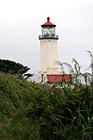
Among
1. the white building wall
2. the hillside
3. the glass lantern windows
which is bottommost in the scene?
the hillside

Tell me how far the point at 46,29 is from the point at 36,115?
144 feet

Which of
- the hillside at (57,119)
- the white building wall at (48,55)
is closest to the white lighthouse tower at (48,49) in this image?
the white building wall at (48,55)

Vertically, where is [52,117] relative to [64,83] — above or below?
below

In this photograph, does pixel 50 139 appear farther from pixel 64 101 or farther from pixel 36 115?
pixel 36 115

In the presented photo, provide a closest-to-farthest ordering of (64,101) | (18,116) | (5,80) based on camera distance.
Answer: (64,101) < (18,116) < (5,80)

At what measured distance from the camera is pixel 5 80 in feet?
40.4

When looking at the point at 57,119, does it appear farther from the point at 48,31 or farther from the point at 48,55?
the point at 48,31

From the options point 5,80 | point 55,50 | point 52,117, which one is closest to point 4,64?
point 55,50

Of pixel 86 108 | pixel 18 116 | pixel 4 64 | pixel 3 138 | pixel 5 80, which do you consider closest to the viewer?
pixel 86 108

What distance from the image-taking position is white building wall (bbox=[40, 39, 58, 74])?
50156 millimetres

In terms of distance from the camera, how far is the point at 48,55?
50250 millimetres

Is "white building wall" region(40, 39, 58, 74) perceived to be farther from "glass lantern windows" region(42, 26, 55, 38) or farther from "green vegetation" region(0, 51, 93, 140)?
"green vegetation" region(0, 51, 93, 140)

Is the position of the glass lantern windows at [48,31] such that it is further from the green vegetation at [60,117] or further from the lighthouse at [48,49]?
the green vegetation at [60,117]


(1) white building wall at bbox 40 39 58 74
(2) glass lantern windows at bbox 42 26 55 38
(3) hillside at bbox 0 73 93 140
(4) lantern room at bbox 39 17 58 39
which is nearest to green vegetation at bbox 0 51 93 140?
(3) hillside at bbox 0 73 93 140
